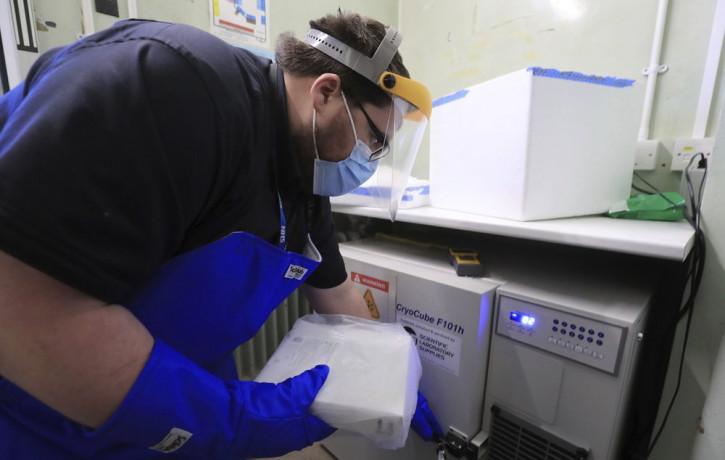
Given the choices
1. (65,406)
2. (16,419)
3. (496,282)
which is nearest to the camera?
(65,406)

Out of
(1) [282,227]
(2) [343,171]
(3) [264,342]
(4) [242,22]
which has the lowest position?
(3) [264,342]

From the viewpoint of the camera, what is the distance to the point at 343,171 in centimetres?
69

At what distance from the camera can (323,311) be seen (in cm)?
95

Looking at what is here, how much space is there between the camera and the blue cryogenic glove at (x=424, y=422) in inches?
32.3

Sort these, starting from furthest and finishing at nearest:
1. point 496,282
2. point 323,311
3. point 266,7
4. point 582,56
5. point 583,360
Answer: point 266,7, point 582,56, point 323,311, point 496,282, point 583,360

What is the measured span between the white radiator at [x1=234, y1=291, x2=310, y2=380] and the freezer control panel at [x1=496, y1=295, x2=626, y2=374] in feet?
3.30

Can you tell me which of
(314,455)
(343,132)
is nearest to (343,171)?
(343,132)

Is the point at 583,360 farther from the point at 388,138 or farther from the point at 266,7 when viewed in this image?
the point at 266,7

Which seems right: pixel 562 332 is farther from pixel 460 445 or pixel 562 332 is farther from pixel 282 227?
pixel 282 227

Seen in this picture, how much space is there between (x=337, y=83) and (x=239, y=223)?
30 cm

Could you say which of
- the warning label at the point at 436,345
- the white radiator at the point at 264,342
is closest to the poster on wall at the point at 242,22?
the white radiator at the point at 264,342

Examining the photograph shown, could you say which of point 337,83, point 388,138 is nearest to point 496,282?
point 388,138

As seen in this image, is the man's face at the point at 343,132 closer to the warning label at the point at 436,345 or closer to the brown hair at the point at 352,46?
the brown hair at the point at 352,46

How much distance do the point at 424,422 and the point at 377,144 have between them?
2.23 feet
